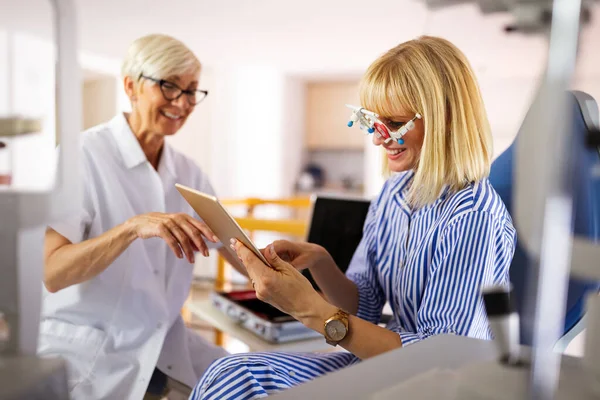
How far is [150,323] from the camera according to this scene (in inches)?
→ 52.5

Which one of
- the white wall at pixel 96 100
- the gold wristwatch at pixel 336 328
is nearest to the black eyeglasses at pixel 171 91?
the white wall at pixel 96 100

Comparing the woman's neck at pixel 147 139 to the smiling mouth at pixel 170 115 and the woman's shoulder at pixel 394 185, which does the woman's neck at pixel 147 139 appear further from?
the woman's shoulder at pixel 394 185

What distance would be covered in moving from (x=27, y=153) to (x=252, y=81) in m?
5.35

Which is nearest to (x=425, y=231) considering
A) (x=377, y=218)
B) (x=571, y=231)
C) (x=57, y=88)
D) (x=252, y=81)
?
(x=377, y=218)

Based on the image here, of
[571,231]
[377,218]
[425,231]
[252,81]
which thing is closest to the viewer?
[571,231]

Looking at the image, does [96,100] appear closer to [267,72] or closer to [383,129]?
[383,129]

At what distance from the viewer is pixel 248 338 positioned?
1.54m

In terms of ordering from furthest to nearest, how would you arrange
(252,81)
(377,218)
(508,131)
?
1. (252,81)
2. (377,218)
3. (508,131)

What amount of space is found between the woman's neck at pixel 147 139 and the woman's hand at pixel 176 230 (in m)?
0.39

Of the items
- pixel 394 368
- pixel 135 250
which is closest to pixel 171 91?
pixel 135 250

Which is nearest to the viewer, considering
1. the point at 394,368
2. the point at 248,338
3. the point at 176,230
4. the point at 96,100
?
the point at 394,368

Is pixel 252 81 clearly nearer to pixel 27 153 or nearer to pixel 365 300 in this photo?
pixel 365 300

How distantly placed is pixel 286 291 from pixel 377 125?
13.1 inches

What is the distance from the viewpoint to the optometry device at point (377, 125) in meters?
0.97
